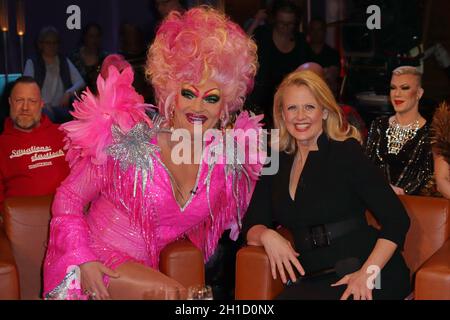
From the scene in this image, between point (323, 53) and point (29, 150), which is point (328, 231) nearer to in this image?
point (29, 150)

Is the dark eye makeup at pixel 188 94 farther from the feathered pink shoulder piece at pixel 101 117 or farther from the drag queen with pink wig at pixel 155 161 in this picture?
the feathered pink shoulder piece at pixel 101 117

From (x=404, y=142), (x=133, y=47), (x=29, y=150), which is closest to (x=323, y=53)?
(x=133, y=47)

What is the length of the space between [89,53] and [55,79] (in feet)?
1.11

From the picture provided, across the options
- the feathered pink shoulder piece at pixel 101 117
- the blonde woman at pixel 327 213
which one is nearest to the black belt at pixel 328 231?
the blonde woman at pixel 327 213

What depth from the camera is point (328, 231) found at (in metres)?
2.56

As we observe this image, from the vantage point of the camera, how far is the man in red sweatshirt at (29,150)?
134 inches

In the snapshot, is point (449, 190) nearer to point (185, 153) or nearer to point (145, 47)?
point (185, 153)

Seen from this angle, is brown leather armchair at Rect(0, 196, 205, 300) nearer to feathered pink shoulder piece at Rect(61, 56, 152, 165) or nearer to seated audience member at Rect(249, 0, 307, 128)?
feathered pink shoulder piece at Rect(61, 56, 152, 165)

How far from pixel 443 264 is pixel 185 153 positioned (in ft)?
3.34

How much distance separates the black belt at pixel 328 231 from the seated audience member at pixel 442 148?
624 millimetres

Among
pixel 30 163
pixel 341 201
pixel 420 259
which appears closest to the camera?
pixel 341 201

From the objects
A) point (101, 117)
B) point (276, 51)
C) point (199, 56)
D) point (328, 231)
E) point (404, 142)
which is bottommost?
point (328, 231)

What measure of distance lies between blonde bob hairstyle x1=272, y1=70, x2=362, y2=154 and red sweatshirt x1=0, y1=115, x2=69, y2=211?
1.27 meters

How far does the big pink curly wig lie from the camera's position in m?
2.63
